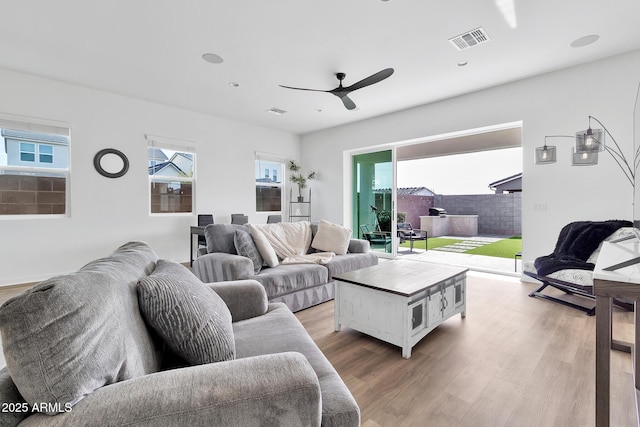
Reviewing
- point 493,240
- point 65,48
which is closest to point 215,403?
point 65,48

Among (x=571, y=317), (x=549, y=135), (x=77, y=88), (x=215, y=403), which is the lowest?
(x=571, y=317)

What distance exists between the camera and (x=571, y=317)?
8.87 ft

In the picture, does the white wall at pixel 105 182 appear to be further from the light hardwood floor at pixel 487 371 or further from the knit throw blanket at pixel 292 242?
the light hardwood floor at pixel 487 371

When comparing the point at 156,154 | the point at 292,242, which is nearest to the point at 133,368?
the point at 292,242

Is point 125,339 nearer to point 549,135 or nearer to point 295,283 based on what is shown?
point 295,283

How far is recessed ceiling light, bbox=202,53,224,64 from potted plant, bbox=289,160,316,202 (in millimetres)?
3393

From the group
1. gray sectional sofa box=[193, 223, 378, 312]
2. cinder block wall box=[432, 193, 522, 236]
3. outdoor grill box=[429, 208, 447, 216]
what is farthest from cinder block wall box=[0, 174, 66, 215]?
cinder block wall box=[432, 193, 522, 236]

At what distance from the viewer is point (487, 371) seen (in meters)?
1.85

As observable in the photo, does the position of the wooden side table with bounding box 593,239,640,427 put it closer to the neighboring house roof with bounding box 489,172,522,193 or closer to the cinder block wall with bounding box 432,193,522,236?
the cinder block wall with bounding box 432,193,522,236

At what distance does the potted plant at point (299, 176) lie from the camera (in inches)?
263

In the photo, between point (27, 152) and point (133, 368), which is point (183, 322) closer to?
point (133, 368)

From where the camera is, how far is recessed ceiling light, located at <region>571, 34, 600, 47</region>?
2.97 metres

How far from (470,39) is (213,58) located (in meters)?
2.82

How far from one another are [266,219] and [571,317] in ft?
17.0
